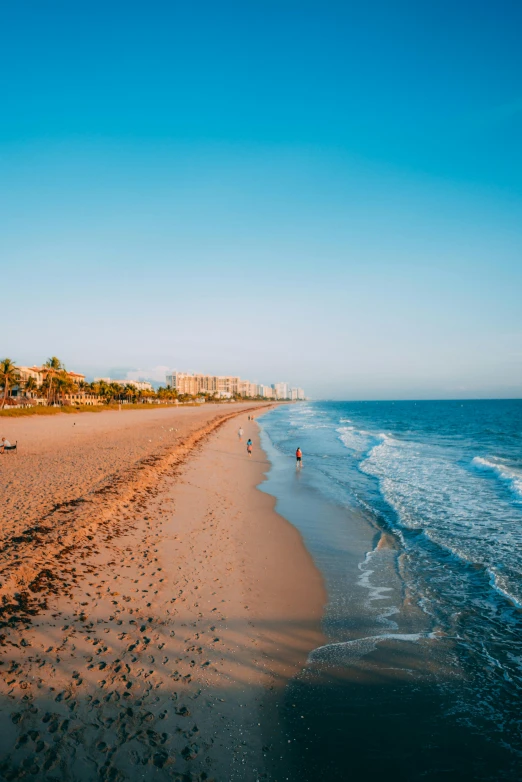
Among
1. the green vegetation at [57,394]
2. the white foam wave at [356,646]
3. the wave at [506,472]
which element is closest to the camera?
the white foam wave at [356,646]

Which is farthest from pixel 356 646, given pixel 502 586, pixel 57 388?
pixel 57 388

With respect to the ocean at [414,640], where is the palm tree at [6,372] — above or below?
above

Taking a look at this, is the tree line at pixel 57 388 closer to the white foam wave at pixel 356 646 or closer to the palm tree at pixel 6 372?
the palm tree at pixel 6 372

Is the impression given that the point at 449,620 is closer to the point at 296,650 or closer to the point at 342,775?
the point at 296,650

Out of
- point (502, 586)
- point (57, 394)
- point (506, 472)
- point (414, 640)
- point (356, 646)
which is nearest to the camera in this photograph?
point (356, 646)

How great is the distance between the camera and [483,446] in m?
36.9

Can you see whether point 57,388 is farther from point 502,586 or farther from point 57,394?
point 502,586

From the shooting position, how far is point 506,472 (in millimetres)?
22438

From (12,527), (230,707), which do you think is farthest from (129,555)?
(230,707)

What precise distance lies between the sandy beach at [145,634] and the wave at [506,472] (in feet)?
38.4

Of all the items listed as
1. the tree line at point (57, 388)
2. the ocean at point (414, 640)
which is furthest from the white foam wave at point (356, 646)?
the tree line at point (57, 388)

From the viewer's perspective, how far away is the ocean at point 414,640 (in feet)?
15.5

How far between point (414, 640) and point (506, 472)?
18834 millimetres

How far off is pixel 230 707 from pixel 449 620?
4.54 meters
